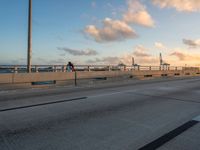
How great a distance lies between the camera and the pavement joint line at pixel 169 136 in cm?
481

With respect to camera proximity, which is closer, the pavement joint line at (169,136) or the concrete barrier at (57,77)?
the pavement joint line at (169,136)

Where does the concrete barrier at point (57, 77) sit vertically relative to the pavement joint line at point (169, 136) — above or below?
above

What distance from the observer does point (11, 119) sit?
668 centimetres

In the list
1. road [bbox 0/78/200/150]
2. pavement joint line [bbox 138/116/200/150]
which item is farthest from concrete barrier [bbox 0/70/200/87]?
pavement joint line [bbox 138/116/200/150]

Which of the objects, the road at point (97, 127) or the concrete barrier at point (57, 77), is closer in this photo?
the road at point (97, 127)

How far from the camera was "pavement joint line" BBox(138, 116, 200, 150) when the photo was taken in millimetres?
4809

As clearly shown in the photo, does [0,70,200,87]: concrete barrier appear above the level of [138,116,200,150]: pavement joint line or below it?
above

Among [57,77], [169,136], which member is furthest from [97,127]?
[57,77]

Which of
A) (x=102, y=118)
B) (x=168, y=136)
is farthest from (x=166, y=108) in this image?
(x=168, y=136)

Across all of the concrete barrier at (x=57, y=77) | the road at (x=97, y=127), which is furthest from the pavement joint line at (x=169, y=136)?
the concrete barrier at (x=57, y=77)

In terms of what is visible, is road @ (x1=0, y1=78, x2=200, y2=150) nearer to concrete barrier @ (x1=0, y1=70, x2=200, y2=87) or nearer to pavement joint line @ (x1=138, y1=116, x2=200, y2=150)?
pavement joint line @ (x1=138, y1=116, x2=200, y2=150)

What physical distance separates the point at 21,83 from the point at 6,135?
11.2 meters

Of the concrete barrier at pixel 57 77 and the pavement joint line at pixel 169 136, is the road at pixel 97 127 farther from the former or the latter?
the concrete barrier at pixel 57 77

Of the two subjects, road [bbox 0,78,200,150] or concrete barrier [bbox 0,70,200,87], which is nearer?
road [bbox 0,78,200,150]
